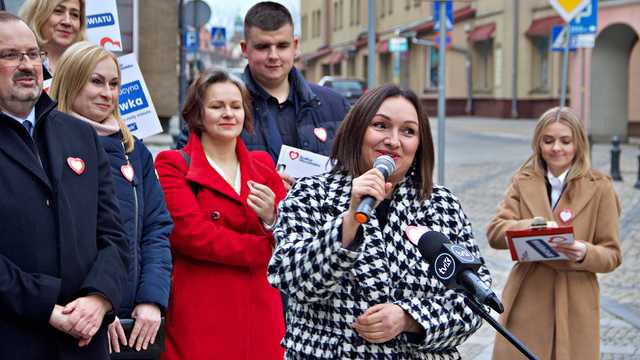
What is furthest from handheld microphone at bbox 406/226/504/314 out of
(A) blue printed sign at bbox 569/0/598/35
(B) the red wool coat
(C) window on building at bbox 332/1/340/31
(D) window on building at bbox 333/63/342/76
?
(D) window on building at bbox 333/63/342/76

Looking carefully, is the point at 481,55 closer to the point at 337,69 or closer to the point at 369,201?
the point at 337,69

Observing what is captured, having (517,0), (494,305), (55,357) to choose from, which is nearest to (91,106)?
(55,357)

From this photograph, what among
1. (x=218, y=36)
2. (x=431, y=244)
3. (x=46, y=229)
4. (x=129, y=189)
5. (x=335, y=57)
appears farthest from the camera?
(x=335, y=57)

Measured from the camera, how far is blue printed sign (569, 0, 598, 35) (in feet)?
47.1

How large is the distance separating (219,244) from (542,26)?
3716 centimetres

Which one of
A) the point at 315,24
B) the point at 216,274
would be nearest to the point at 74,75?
the point at 216,274

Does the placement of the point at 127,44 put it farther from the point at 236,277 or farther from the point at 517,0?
the point at 517,0

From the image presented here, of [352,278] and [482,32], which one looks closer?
[352,278]

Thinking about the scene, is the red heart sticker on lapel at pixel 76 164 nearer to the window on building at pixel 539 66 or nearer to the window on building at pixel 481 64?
the window on building at pixel 539 66

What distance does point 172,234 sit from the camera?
159 inches

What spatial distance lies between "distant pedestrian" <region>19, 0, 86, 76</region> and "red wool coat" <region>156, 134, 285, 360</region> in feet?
3.43

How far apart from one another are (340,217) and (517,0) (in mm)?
40413

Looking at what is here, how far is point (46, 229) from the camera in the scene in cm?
304

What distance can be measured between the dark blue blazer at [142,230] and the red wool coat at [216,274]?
0.16 m
